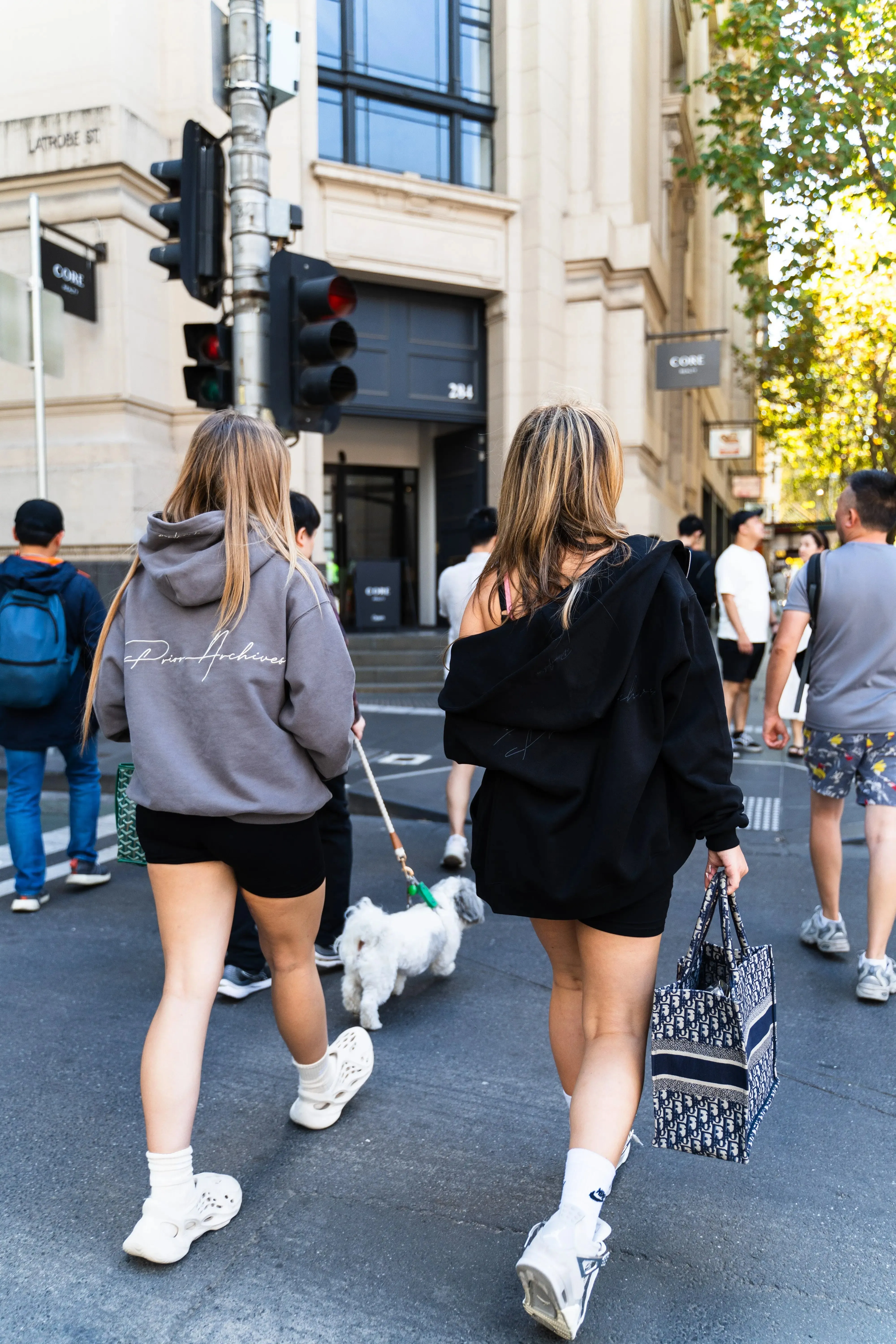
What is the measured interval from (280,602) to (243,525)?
0.20m

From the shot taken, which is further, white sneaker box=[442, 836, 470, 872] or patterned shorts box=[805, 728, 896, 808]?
white sneaker box=[442, 836, 470, 872]

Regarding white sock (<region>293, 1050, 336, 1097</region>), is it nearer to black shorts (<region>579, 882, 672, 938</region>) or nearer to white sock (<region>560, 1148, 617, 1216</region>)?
white sock (<region>560, 1148, 617, 1216</region>)

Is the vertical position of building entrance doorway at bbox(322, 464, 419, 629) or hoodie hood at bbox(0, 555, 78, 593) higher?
building entrance doorway at bbox(322, 464, 419, 629)

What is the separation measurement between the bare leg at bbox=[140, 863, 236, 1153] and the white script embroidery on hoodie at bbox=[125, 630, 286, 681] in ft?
1.60

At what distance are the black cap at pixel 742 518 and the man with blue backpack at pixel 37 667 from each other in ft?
17.7

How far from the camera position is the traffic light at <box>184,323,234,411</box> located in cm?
677

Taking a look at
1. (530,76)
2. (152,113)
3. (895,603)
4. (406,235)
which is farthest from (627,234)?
(895,603)

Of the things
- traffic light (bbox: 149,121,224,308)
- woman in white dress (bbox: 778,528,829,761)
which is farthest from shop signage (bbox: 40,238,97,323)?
woman in white dress (bbox: 778,528,829,761)

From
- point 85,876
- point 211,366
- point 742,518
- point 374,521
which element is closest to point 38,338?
point 211,366

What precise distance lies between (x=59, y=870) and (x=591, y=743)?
15.3 ft

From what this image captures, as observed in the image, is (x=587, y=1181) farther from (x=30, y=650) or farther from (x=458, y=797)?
(x=30, y=650)

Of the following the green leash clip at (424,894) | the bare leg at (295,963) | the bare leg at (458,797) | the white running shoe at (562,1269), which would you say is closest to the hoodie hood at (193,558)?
the bare leg at (295,963)

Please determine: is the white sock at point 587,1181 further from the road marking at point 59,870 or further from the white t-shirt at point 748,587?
the white t-shirt at point 748,587

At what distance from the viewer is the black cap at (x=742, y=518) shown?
28.6 feet
